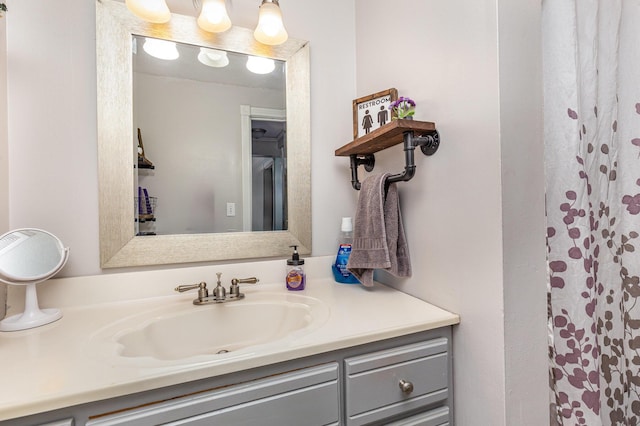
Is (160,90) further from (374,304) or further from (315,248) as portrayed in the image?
(374,304)

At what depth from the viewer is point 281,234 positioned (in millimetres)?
1156

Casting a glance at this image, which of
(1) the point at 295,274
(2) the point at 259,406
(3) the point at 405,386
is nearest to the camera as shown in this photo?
(2) the point at 259,406

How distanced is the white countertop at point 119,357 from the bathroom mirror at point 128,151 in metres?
0.17

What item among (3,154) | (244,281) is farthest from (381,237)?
(3,154)

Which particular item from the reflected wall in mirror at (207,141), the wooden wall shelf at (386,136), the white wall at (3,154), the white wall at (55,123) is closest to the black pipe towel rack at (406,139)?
the wooden wall shelf at (386,136)

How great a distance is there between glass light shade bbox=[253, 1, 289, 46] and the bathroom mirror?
46 millimetres

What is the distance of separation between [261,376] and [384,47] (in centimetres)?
113

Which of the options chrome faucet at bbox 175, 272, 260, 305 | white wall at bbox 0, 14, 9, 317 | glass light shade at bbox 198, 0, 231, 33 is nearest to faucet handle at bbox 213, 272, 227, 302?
chrome faucet at bbox 175, 272, 260, 305

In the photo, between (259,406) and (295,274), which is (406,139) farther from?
(259,406)

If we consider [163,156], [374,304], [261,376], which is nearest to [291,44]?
[163,156]

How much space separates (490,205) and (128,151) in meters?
1.09

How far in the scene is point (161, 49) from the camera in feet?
3.33

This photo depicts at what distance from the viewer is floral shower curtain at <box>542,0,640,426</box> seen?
70cm

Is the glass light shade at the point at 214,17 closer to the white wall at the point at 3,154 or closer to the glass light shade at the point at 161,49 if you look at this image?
the glass light shade at the point at 161,49
